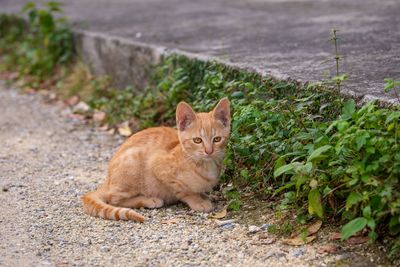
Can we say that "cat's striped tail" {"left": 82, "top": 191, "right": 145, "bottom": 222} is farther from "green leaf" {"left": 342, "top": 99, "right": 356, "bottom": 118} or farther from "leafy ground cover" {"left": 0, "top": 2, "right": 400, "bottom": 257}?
"green leaf" {"left": 342, "top": 99, "right": 356, "bottom": 118}

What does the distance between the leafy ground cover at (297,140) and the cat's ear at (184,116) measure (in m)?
0.28

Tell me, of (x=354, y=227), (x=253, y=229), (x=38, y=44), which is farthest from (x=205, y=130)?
(x=38, y=44)

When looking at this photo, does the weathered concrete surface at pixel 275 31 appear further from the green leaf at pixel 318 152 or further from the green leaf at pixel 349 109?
the green leaf at pixel 318 152

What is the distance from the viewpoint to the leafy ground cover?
340 centimetres

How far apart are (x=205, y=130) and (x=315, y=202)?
99 cm

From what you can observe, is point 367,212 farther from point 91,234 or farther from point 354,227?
point 91,234

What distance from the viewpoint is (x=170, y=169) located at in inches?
178

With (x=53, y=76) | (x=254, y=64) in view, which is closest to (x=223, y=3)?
(x=53, y=76)

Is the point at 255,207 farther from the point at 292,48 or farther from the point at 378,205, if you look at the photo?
the point at 292,48

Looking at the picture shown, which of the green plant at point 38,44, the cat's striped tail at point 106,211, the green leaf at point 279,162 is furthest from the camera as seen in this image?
the green plant at point 38,44

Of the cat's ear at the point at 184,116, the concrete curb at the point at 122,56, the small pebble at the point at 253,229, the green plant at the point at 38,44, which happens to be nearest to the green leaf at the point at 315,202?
the small pebble at the point at 253,229

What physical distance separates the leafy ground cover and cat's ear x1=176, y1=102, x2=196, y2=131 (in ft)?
0.92

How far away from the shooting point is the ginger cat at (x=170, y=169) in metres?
4.38

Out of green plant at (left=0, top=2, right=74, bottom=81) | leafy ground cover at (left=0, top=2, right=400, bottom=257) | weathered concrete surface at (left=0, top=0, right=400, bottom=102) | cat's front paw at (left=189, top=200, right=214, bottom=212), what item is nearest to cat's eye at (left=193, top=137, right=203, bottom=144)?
leafy ground cover at (left=0, top=2, right=400, bottom=257)
